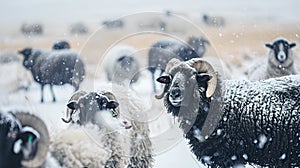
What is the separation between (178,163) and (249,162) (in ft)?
1.24

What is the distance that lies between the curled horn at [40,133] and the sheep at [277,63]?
1141mm

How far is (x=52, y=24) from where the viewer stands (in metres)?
2.54

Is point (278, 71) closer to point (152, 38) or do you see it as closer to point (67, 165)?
point (152, 38)

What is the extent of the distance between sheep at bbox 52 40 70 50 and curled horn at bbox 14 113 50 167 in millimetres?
395

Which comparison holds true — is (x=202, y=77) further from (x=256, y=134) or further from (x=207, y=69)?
(x=256, y=134)

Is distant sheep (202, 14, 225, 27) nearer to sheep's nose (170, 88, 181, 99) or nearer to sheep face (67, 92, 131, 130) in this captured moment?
sheep's nose (170, 88, 181, 99)

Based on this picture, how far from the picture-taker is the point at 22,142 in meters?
2.27

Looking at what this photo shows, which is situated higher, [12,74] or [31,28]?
[31,28]

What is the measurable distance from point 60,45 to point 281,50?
1.20 meters

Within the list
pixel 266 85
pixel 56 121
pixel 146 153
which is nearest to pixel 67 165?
pixel 56 121

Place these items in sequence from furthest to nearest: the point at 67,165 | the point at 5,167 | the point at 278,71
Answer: the point at 278,71 < the point at 67,165 < the point at 5,167

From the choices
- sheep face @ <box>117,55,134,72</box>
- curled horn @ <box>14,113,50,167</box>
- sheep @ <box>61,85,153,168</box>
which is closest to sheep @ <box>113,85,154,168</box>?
sheep @ <box>61,85,153,168</box>

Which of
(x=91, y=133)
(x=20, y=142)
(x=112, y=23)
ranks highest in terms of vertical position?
(x=112, y=23)

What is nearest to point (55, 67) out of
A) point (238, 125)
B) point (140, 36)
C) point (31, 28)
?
point (31, 28)
